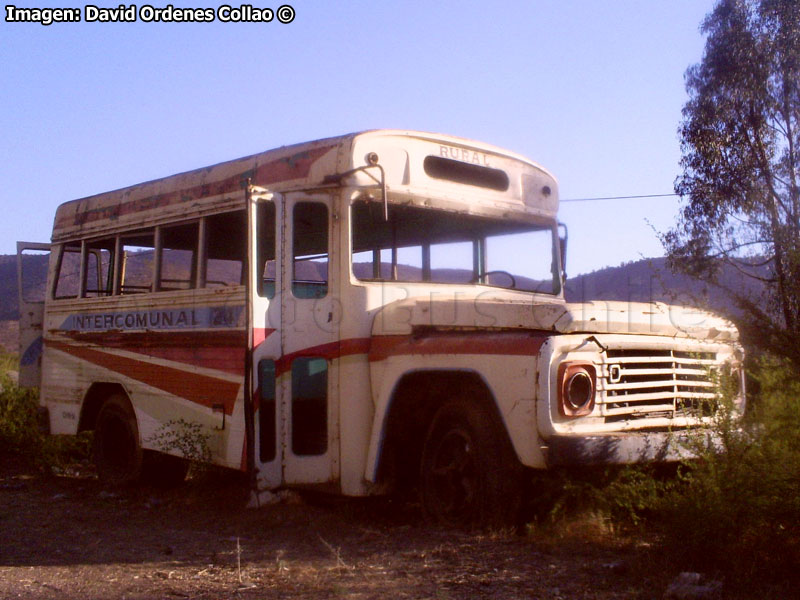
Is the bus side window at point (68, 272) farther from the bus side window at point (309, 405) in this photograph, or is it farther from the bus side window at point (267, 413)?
the bus side window at point (309, 405)

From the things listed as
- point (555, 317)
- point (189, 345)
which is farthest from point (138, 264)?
point (555, 317)

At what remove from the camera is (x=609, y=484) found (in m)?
5.06

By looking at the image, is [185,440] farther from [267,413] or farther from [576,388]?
[576,388]

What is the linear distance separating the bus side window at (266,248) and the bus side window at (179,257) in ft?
2.82

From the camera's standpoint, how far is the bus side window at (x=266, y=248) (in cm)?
633

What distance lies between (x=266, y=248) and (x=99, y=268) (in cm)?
279

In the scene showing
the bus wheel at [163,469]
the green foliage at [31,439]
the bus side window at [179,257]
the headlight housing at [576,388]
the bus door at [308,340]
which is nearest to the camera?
the headlight housing at [576,388]

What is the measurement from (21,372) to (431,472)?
5.56 meters

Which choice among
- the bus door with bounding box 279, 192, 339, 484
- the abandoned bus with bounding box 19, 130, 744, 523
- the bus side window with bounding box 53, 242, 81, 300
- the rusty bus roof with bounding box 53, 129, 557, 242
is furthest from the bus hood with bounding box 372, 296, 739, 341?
the bus side window with bounding box 53, 242, 81, 300

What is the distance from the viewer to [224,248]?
23.8 feet

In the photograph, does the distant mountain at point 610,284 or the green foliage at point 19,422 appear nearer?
the distant mountain at point 610,284

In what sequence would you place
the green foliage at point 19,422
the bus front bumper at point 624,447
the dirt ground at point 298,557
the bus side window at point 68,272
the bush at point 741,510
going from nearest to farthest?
the dirt ground at point 298,557
the bush at point 741,510
the bus front bumper at point 624,447
the bus side window at point 68,272
the green foliage at point 19,422

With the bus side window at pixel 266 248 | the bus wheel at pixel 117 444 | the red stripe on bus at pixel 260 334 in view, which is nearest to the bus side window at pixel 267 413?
the red stripe on bus at pixel 260 334

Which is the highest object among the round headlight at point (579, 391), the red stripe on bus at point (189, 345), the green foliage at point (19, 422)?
the red stripe on bus at point (189, 345)
